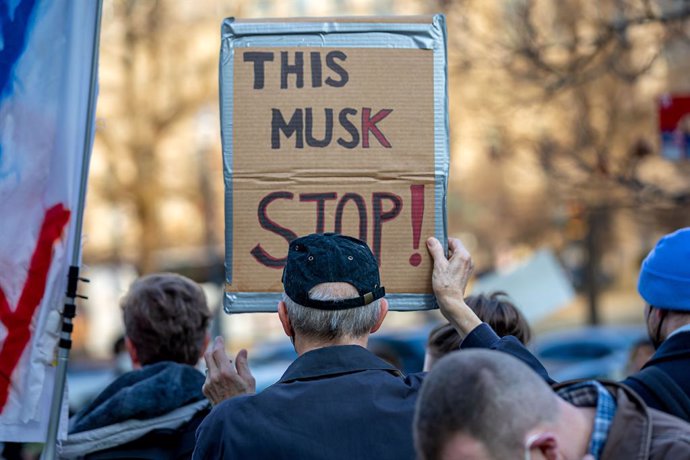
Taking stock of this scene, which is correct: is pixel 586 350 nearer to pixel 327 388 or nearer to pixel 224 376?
pixel 224 376

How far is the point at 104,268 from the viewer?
3400cm

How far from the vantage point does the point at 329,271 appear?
281 centimetres

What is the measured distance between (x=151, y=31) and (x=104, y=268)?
35.7 feet

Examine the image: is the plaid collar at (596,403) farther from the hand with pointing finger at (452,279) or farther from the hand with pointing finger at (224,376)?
the hand with pointing finger at (224,376)

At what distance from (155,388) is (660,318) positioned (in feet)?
5.54

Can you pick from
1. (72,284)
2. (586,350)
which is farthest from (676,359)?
(586,350)

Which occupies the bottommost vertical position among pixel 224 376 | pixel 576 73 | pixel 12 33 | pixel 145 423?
pixel 145 423

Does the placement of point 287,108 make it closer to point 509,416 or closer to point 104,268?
point 509,416

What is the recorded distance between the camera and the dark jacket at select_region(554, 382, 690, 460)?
2121 millimetres

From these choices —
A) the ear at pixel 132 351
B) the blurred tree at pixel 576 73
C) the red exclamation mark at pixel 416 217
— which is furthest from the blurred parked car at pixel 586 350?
the red exclamation mark at pixel 416 217

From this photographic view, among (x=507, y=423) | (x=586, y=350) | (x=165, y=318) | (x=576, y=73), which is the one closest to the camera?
(x=507, y=423)

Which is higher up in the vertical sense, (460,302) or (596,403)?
(460,302)

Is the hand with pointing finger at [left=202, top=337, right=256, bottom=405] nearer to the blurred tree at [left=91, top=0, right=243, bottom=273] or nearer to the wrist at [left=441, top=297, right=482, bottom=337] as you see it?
the wrist at [left=441, top=297, right=482, bottom=337]

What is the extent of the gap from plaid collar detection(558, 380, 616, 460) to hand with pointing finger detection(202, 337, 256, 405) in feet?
3.80
